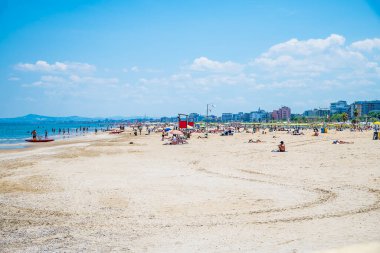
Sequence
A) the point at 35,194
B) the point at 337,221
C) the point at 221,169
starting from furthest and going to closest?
the point at 221,169
the point at 35,194
the point at 337,221

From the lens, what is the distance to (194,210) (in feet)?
32.6

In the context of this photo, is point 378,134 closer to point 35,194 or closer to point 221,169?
point 221,169

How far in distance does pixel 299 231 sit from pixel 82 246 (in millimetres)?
5047

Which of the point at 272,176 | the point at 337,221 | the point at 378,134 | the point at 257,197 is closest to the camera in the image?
the point at 337,221

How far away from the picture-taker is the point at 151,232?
26.3 ft

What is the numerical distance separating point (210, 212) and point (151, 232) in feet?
7.45

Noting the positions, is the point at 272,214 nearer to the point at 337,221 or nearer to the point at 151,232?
the point at 337,221

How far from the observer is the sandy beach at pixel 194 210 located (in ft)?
23.6

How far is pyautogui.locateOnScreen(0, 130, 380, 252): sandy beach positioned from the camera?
719 centimetres

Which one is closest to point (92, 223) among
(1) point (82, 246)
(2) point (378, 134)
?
(1) point (82, 246)

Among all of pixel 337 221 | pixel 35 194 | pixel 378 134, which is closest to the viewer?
pixel 337 221

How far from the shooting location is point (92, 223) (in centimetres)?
Answer: 881

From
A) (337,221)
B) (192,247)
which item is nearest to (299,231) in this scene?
(337,221)

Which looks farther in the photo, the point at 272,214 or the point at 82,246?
the point at 272,214
